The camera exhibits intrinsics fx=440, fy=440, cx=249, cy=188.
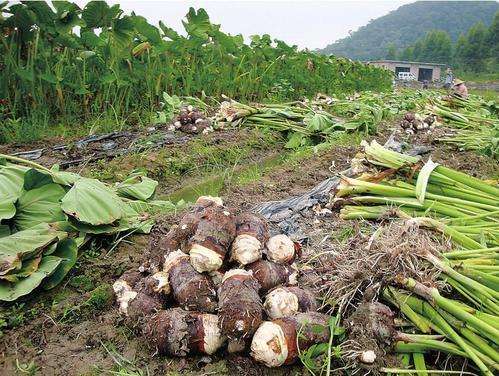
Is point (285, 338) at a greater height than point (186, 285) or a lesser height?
lesser

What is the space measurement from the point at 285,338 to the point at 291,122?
20.0 feet

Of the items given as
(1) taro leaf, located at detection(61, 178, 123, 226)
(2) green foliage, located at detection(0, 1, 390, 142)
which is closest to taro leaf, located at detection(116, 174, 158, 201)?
(1) taro leaf, located at detection(61, 178, 123, 226)

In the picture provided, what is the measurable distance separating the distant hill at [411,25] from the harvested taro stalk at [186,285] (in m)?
119

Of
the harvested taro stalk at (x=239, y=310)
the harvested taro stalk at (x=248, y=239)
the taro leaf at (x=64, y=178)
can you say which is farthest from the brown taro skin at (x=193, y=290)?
the taro leaf at (x=64, y=178)

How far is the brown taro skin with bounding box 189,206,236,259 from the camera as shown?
2.37 m

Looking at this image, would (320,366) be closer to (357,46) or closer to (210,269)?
(210,269)

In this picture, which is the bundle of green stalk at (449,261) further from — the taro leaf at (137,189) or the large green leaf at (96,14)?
the large green leaf at (96,14)

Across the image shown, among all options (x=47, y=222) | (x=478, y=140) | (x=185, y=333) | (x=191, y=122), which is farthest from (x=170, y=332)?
(x=478, y=140)

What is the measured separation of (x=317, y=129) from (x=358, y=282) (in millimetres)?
5296

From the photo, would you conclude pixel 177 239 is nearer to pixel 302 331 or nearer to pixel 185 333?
pixel 185 333

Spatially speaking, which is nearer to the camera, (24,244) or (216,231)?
(216,231)

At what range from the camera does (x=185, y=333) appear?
214 centimetres

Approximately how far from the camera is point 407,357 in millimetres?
2047

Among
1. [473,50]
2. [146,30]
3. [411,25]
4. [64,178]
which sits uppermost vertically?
[411,25]
